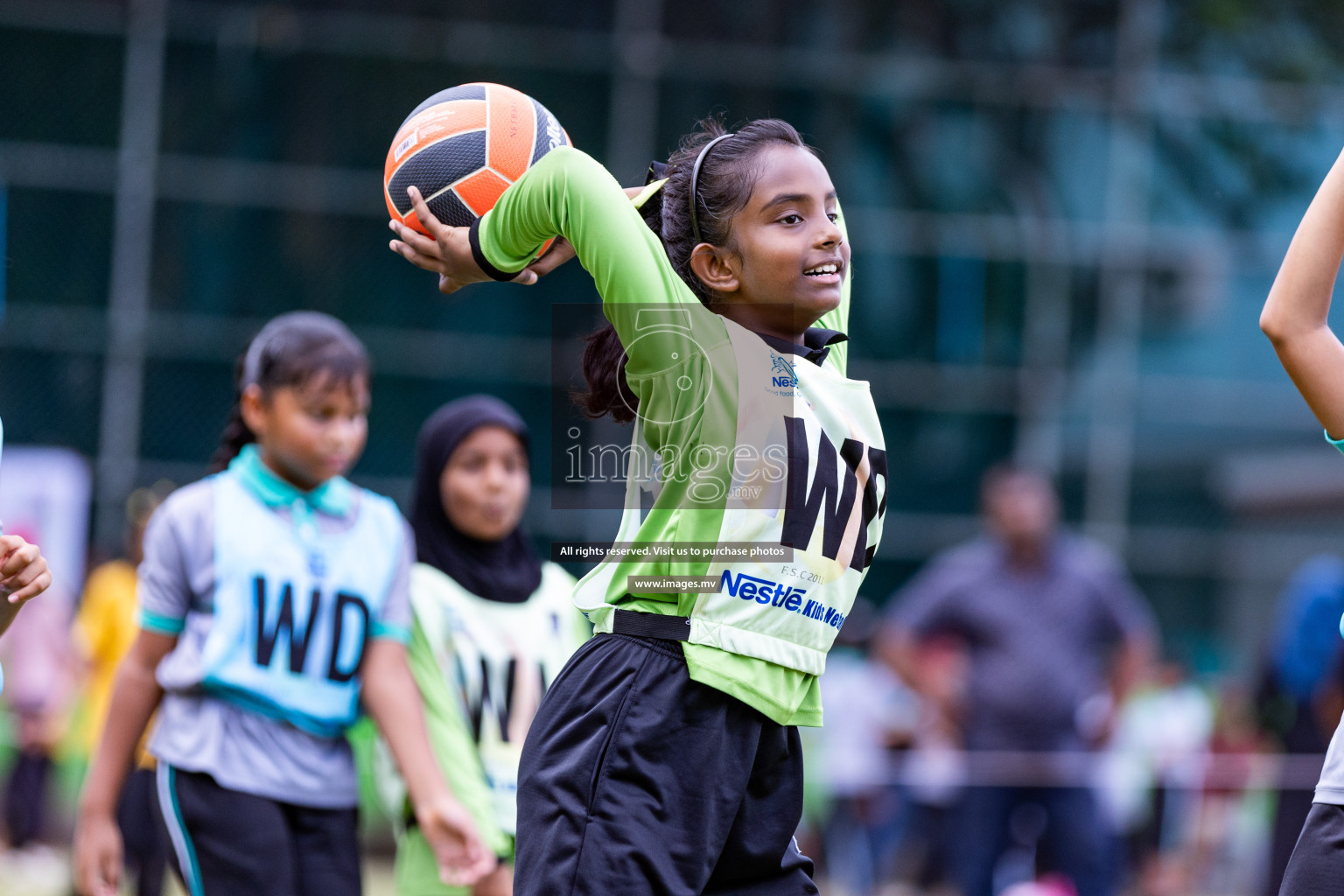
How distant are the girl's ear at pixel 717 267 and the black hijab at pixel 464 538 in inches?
58.8

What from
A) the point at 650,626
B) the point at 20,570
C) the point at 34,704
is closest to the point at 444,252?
the point at 650,626

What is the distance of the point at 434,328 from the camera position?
12.8m

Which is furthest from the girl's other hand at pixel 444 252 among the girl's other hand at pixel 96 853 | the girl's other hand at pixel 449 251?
the girl's other hand at pixel 96 853

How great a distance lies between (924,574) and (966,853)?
627cm

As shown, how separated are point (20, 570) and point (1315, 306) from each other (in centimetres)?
206

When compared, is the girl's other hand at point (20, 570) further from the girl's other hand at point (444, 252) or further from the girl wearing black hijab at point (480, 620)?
the girl wearing black hijab at point (480, 620)

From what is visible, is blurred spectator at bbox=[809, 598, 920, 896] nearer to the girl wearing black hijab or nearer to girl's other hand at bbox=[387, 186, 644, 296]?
the girl wearing black hijab

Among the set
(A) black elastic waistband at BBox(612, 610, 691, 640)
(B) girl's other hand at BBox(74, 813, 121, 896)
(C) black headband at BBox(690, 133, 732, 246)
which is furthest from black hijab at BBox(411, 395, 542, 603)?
(C) black headband at BBox(690, 133, 732, 246)

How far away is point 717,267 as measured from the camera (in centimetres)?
255

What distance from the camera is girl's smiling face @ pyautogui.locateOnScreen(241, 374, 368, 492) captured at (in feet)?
12.0

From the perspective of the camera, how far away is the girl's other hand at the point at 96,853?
3480 mm

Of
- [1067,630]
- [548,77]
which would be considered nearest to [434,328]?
[548,77]

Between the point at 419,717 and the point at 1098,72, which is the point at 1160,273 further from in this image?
the point at 419,717

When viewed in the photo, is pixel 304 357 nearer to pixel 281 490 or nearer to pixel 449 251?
pixel 281 490
